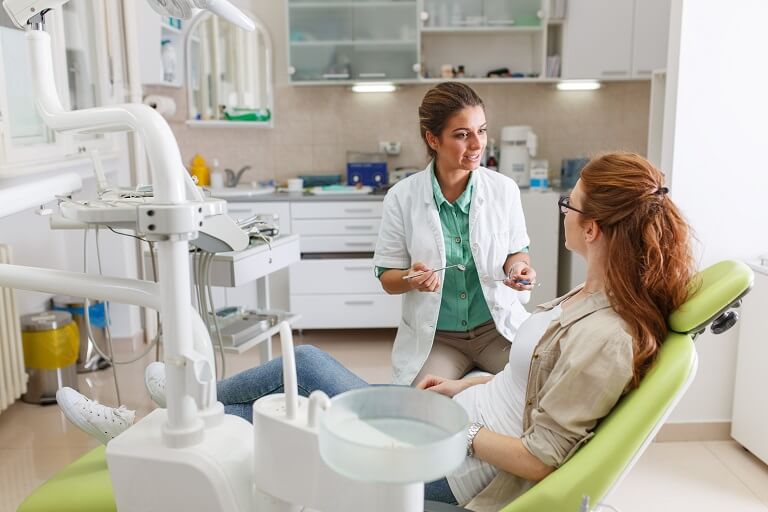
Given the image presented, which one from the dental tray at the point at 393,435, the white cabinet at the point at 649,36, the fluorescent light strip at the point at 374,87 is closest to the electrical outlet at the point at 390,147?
the fluorescent light strip at the point at 374,87

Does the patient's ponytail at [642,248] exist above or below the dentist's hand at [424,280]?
above

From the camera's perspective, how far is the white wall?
2514 mm

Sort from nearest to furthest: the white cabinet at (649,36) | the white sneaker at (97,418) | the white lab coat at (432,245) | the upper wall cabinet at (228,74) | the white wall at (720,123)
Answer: the white sneaker at (97,418) → the white lab coat at (432,245) → the white wall at (720,123) → the white cabinet at (649,36) → the upper wall cabinet at (228,74)

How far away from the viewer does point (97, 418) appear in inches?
55.7

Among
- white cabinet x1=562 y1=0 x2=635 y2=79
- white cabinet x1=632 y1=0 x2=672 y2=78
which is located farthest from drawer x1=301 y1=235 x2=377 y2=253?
A: white cabinet x1=632 y1=0 x2=672 y2=78

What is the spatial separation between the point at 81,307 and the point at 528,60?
3012mm

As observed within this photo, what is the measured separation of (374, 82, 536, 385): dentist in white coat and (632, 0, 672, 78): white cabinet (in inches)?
96.2

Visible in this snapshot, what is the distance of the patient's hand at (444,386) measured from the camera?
5.78 ft

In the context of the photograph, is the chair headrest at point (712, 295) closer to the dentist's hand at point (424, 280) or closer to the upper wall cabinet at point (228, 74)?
the dentist's hand at point (424, 280)

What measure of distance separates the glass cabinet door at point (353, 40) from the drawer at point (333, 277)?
3.73 feet

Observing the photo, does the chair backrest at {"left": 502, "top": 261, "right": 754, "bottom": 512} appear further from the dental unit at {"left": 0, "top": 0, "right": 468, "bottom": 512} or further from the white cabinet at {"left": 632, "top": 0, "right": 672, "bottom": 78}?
the white cabinet at {"left": 632, "top": 0, "right": 672, "bottom": 78}

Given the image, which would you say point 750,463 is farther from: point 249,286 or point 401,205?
point 249,286

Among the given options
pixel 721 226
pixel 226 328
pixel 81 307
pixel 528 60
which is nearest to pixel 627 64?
pixel 528 60

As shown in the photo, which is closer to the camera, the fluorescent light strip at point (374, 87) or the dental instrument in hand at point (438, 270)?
the dental instrument in hand at point (438, 270)
